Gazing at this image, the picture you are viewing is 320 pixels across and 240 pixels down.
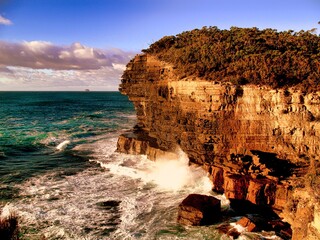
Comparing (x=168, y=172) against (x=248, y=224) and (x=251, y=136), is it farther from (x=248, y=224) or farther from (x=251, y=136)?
(x=248, y=224)

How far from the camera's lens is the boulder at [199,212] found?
1566 centimetres

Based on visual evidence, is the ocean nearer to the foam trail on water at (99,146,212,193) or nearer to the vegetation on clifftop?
the foam trail on water at (99,146,212,193)

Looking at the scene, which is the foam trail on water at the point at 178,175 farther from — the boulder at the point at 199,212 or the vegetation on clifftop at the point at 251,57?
the vegetation on clifftop at the point at 251,57

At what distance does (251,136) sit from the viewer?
18.1 metres

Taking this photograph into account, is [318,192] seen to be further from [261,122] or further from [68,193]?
[68,193]

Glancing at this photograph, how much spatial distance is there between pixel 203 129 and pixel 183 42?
11.1 meters

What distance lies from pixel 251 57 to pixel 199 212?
35.8 feet

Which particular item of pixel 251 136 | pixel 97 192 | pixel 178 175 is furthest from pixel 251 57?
pixel 97 192

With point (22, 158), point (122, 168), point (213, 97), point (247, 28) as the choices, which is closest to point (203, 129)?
point (213, 97)

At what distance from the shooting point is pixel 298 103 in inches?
652

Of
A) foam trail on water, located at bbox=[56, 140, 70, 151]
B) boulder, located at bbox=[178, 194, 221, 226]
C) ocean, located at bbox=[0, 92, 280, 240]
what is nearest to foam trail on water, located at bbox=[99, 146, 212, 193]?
ocean, located at bbox=[0, 92, 280, 240]

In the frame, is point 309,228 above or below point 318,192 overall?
below

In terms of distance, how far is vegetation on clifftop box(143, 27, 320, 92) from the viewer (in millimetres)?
17705

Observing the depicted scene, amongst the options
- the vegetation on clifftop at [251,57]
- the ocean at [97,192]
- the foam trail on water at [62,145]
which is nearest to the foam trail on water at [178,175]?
the ocean at [97,192]
